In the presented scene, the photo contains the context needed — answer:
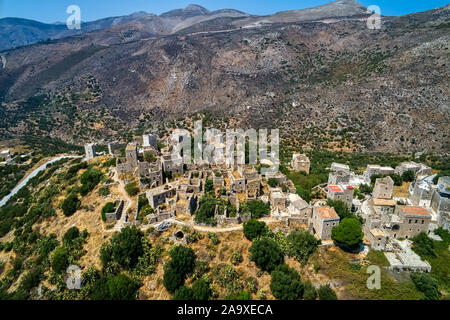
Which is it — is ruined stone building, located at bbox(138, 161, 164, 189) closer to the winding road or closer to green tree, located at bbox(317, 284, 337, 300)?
green tree, located at bbox(317, 284, 337, 300)

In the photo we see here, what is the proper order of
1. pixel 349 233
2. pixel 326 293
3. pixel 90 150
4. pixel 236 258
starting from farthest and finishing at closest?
pixel 90 150, pixel 236 258, pixel 349 233, pixel 326 293

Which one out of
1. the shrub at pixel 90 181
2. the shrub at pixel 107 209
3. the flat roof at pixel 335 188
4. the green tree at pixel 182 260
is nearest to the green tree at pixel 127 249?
the green tree at pixel 182 260

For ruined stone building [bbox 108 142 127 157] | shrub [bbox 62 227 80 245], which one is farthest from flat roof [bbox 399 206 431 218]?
ruined stone building [bbox 108 142 127 157]

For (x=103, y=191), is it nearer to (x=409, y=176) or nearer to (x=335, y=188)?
(x=335, y=188)

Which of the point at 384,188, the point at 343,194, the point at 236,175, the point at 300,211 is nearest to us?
the point at 300,211

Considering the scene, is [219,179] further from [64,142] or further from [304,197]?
[64,142]

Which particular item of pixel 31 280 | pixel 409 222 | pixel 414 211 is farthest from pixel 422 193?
pixel 31 280

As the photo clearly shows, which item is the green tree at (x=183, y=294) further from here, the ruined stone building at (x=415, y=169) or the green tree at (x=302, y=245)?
the ruined stone building at (x=415, y=169)
